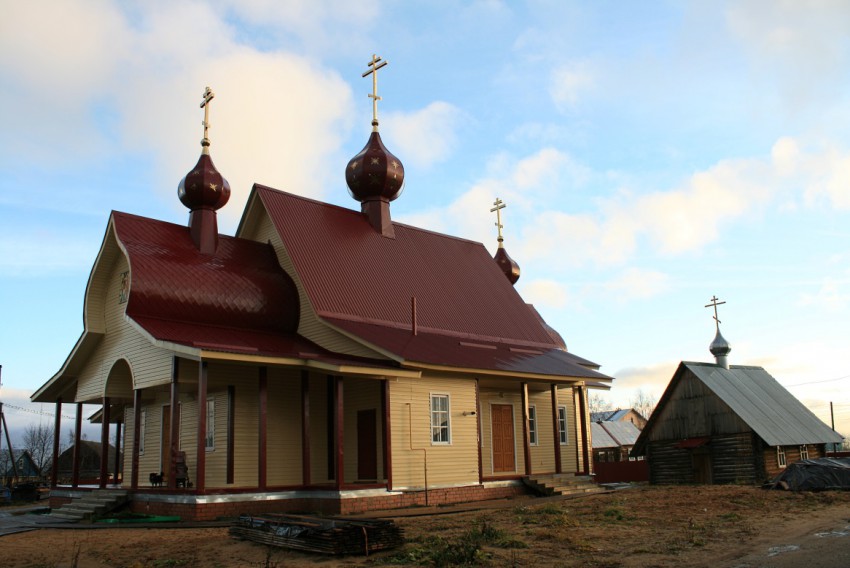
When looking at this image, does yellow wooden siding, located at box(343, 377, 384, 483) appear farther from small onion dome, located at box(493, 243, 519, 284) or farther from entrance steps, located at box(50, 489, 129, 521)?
small onion dome, located at box(493, 243, 519, 284)

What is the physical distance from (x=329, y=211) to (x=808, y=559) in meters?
16.4

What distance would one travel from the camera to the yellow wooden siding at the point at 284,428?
18438 millimetres

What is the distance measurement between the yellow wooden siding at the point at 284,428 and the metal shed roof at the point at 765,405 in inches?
585

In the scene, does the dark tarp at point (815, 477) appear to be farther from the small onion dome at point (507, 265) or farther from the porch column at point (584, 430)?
the small onion dome at point (507, 265)

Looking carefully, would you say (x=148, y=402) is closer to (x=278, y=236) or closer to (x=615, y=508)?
(x=278, y=236)

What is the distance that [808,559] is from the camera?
32.2 ft

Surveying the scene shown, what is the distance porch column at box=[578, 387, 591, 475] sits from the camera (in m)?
24.1

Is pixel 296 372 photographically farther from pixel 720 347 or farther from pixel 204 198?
pixel 720 347

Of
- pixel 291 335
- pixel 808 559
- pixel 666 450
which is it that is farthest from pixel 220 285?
pixel 666 450

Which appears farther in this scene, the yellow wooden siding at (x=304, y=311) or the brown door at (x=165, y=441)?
the yellow wooden siding at (x=304, y=311)

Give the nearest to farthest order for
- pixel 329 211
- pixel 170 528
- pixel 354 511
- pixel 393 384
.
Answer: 1. pixel 170 528
2. pixel 354 511
3. pixel 393 384
4. pixel 329 211

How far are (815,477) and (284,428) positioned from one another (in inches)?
492

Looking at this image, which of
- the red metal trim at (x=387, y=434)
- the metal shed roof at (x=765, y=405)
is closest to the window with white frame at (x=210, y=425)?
the red metal trim at (x=387, y=434)

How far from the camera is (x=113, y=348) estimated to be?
19734 mm
